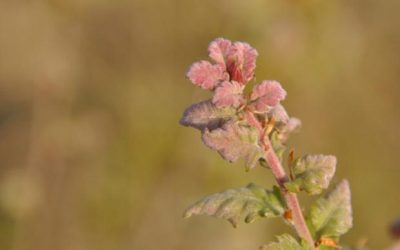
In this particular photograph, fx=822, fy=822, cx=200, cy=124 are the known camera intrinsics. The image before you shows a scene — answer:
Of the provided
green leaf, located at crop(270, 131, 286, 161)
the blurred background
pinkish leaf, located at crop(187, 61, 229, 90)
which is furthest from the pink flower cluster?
the blurred background

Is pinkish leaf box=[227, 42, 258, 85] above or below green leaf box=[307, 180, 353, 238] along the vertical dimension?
above

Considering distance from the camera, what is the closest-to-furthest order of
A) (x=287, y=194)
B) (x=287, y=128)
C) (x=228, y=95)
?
(x=228, y=95) < (x=287, y=194) < (x=287, y=128)

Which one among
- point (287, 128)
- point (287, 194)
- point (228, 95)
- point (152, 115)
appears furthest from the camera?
point (152, 115)

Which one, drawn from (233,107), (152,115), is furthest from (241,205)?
(152,115)

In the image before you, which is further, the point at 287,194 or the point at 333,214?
the point at 333,214

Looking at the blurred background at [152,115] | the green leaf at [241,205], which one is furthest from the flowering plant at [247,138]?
the blurred background at [152,115]

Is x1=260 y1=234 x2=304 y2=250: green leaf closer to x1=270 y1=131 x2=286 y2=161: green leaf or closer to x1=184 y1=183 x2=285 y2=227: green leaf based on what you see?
x1=184 y1=183 x2=285 y2=227: green leaf

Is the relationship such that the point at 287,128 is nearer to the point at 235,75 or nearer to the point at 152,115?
the point at 235,75
